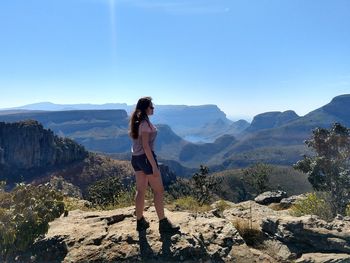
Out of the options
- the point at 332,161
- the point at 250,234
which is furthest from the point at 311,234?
the point at 332,161

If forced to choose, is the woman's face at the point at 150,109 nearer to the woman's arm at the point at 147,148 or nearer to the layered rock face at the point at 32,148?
the woman's arm at the point at 147,148

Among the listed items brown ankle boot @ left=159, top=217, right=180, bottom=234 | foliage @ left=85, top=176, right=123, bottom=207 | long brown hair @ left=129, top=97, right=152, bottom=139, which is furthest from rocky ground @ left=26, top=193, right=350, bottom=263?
foliage @ left=85, top=176, right=123, bottom=207

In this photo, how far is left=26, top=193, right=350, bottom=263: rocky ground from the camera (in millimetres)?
8406

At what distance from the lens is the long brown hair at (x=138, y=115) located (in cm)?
923

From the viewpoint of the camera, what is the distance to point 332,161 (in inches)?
757

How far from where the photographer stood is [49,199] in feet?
31.6

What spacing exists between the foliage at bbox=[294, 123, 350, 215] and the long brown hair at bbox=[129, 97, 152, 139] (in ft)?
37.8

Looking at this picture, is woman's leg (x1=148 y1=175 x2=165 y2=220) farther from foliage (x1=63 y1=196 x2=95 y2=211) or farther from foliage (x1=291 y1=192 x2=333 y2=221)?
foliage (x1=291 y1=192 x2=333 y2=221)

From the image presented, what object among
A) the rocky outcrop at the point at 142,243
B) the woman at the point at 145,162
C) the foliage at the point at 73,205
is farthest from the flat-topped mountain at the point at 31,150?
the woman at the point at 145,162

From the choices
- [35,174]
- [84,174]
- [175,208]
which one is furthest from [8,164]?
[175,208]

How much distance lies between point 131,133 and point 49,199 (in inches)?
101

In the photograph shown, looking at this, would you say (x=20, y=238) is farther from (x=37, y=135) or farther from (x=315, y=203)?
(x=37, y=135)

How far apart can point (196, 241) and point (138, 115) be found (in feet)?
10.2

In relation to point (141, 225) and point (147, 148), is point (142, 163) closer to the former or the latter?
point (147, 148)
